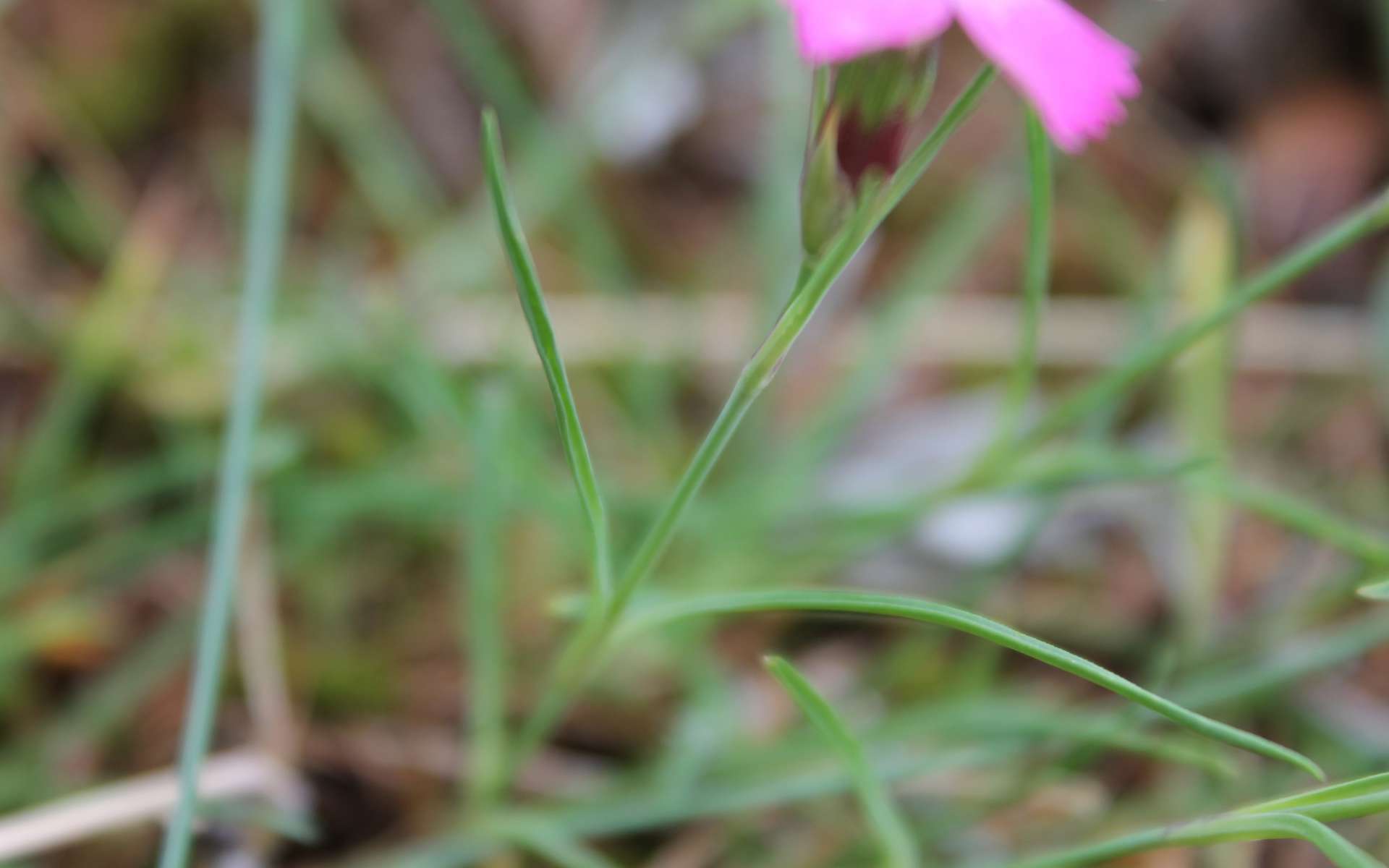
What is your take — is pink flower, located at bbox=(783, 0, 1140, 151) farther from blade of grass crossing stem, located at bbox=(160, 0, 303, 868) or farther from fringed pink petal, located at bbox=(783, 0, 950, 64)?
blade of grass crossing stem, located at bbox=(160, 0, 303, 868)

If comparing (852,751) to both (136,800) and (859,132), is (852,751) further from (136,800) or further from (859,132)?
(136,800)

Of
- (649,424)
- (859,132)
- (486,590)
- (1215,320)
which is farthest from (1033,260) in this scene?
(649,424)

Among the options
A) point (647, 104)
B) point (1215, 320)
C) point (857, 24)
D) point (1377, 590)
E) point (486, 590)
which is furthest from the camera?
point (647, 104)

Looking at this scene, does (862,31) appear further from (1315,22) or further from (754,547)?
(1315,22)

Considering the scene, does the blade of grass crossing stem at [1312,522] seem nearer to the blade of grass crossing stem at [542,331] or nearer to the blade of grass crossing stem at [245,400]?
the blade of grass crossing stem at [542,331]

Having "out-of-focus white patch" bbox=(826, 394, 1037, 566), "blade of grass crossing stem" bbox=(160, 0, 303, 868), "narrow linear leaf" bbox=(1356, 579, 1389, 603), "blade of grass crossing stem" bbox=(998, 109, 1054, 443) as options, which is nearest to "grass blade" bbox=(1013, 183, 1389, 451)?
"blade of grass crossing stem" bbox=(998, 109, 1054, 443)

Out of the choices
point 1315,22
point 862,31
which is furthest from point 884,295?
point 862,31
